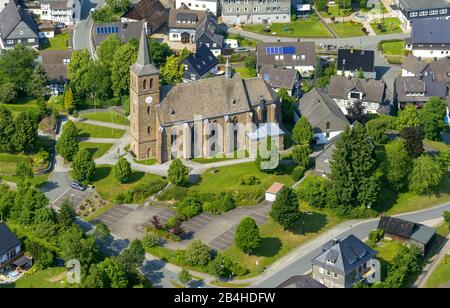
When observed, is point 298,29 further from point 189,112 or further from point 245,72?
point 189,112

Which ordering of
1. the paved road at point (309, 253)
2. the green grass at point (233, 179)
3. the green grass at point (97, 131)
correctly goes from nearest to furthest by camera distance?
the paved road at point (309, 253), the green grass at point (233, 179), the green grass at point (97, 131)

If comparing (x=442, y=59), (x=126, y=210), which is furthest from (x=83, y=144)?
(x=442, y=59)

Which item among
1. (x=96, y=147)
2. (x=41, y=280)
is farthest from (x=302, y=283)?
(x=96, y=147)

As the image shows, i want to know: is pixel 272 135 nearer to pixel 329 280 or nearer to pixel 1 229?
pixel 329 280

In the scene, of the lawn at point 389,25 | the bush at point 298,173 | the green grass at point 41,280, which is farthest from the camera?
the lawn at point 389,25

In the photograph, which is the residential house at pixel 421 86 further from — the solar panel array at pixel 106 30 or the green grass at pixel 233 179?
the solar panel array at pixel 106 30

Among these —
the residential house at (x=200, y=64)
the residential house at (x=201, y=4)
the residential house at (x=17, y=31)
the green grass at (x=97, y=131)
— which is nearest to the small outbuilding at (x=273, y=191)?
the green grass at (x=97, y=131)
